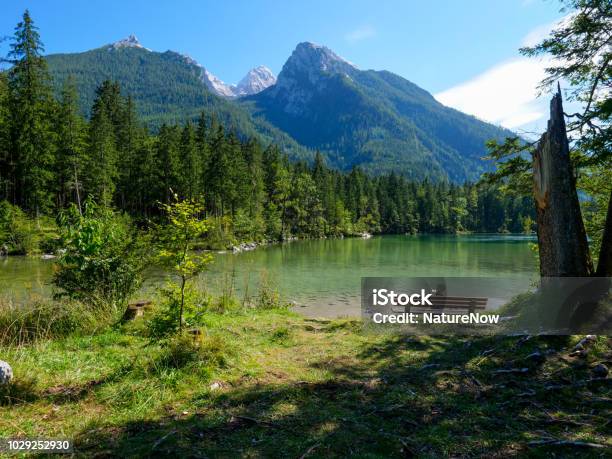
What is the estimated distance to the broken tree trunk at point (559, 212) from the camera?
7.02 m

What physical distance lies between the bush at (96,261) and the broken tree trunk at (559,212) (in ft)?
29.7

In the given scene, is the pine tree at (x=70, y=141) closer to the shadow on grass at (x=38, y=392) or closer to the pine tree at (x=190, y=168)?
the pine tree at (x=190, y=168)

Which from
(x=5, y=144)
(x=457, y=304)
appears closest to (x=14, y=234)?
(x=5, y=144)

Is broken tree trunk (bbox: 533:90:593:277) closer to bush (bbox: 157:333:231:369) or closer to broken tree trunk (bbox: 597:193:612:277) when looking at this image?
broken tree trunk (bbox: 597:193:612:277)

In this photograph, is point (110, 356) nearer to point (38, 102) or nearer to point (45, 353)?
point (45, 353)

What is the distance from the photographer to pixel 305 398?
16.1 feet

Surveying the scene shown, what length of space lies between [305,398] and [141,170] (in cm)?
4826

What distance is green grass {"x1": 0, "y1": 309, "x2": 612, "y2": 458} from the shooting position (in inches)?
147

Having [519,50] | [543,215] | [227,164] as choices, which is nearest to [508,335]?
[543,215]

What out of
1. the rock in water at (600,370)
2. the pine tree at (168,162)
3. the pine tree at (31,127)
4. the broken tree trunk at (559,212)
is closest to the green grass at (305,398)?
the rock in water at (600,370)

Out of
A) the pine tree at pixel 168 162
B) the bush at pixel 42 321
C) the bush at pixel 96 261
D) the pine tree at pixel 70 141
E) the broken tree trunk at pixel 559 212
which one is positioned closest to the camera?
the broken tree trunk at pixel 559 212

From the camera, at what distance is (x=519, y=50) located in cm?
819

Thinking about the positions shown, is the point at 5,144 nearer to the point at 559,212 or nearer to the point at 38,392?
the point at 38,392

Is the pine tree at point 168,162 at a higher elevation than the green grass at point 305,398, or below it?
higher
